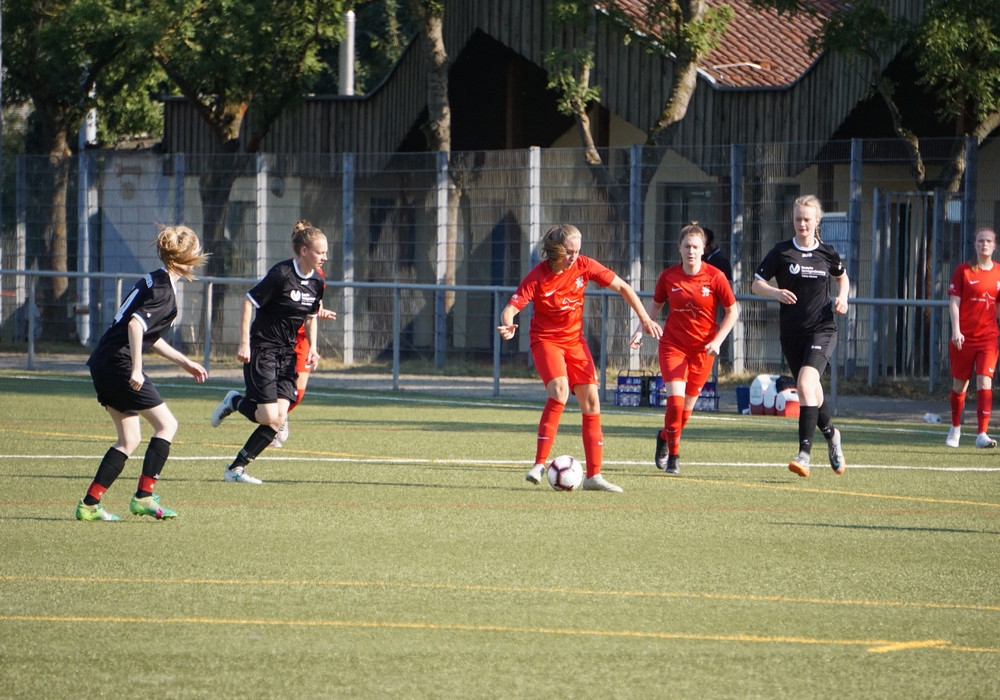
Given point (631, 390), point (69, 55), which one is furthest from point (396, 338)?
point (69, 55)

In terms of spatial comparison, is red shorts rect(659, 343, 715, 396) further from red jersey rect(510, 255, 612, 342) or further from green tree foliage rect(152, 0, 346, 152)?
green tree foliage rect(152, 0, 346, 152)

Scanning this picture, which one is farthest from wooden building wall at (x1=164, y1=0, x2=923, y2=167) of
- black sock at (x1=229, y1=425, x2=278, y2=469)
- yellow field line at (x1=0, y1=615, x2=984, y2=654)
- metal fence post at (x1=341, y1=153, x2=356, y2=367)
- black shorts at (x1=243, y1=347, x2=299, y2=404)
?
yellow field line at (x1=0, y1=615, x2=984, y2=654)

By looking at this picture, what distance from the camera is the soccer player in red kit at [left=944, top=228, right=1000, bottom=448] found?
Answer: 13.9 meters

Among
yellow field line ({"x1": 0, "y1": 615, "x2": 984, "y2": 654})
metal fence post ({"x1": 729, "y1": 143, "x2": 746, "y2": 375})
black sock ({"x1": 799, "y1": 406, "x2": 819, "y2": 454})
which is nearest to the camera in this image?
yellow field line ({"x1": 0, "y1": 615, "x2": 984, "y2": 654})

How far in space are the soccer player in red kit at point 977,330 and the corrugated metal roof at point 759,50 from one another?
10.6 meters

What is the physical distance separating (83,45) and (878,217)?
1413 centimetres

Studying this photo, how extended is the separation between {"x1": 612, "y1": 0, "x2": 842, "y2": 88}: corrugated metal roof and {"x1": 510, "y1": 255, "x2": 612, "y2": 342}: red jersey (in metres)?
14.2

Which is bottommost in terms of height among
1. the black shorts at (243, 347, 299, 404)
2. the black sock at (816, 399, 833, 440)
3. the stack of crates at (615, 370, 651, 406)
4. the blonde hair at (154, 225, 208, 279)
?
the stack of crates at (615, 370, 651, 406)

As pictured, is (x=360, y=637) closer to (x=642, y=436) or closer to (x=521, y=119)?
(x=642, y=436)

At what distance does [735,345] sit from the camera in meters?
20.3

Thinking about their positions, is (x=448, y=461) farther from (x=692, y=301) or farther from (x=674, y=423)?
(x=692, y=301)

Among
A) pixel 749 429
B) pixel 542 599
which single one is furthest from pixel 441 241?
pixel 542 599

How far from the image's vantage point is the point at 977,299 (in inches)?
549

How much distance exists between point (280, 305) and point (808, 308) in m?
3.85
